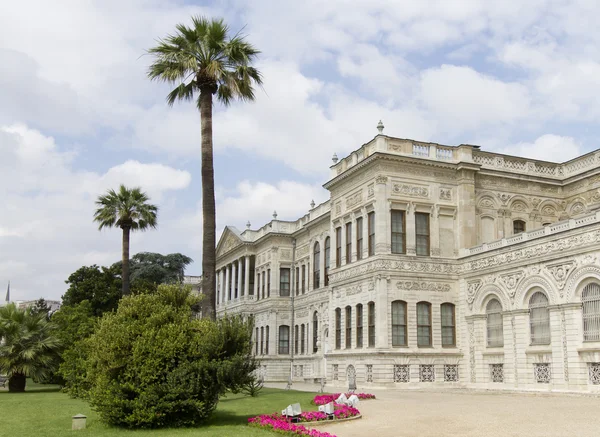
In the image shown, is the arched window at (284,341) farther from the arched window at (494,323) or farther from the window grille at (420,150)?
the arched window at (494,323)

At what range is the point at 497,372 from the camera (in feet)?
99.6

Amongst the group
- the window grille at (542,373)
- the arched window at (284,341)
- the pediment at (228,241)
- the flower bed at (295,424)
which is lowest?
the flower bed at (295,424)

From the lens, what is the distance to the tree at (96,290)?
6025cm

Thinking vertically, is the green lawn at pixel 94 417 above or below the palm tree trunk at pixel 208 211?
below

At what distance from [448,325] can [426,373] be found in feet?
9.00

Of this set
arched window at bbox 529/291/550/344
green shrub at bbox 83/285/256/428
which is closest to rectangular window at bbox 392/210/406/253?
arched window at bbox 529/291/550/344

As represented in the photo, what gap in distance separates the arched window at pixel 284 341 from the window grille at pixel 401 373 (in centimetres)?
2255

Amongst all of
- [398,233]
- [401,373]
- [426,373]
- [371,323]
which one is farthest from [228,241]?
[426,373]

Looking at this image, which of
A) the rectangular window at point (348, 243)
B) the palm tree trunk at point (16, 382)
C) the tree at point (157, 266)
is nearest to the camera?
the palm tree trunk at point (16, 382)

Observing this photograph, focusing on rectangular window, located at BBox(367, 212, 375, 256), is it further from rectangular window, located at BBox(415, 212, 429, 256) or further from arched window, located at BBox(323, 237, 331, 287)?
arched window, located at BBox(323, 237, 331, 287)

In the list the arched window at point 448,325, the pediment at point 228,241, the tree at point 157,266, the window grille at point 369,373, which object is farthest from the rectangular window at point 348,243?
the tree at point 157,266

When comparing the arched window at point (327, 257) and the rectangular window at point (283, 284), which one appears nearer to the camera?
the arched window at point (327, 257)

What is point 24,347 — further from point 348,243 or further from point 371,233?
point 371,233

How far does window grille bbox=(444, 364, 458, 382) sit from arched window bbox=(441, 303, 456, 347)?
103cm
